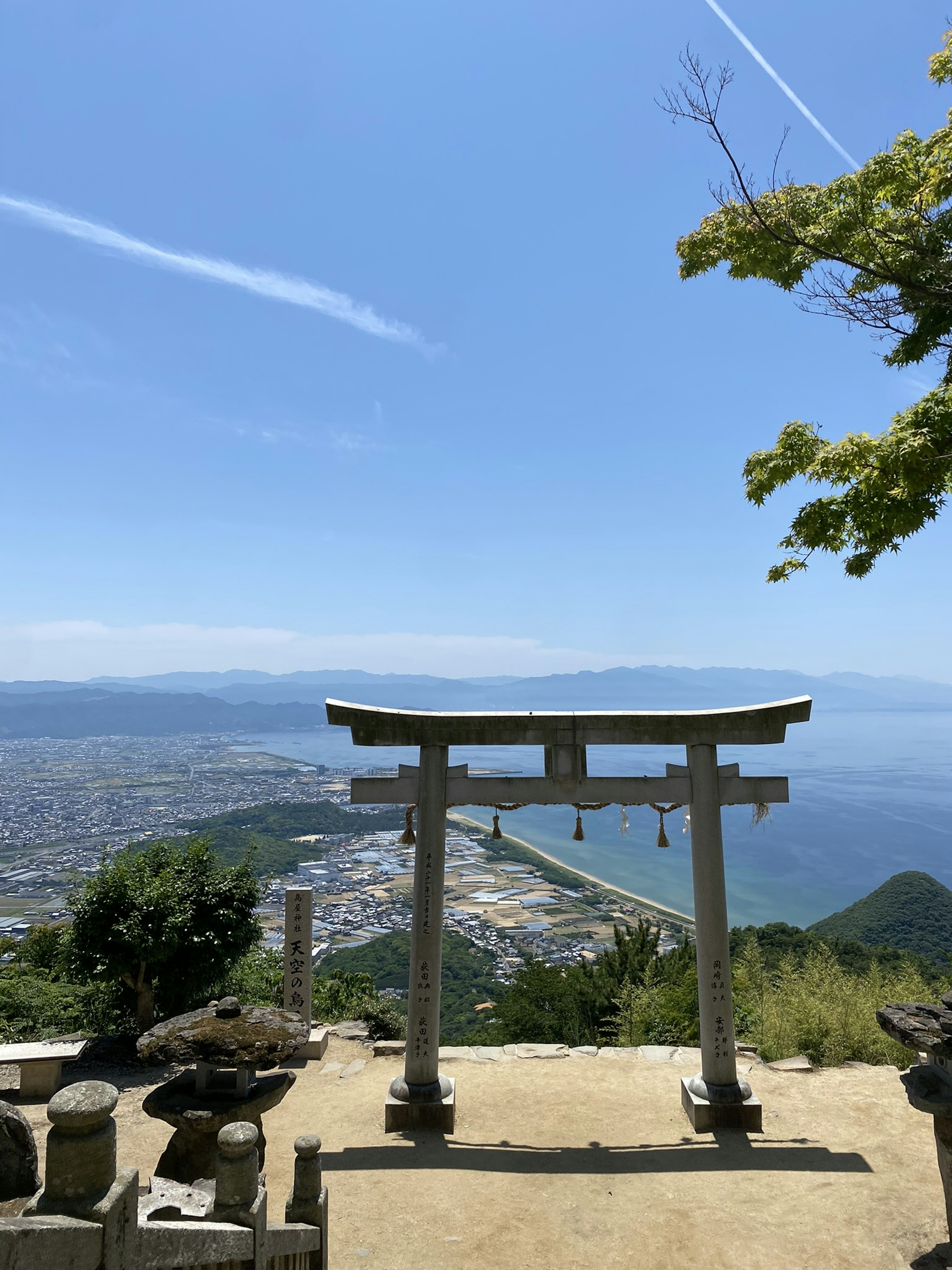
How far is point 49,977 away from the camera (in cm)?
1088

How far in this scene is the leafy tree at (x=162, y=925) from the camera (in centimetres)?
812

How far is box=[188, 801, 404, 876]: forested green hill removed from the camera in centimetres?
3878

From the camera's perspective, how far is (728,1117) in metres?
6.27

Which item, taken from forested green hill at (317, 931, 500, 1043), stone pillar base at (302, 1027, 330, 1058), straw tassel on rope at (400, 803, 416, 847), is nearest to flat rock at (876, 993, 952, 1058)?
straw tassel on rope at (400, 803, 416, 847)

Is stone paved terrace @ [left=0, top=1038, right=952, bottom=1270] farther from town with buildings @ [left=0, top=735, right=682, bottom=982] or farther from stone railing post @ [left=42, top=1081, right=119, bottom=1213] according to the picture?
town with buildings @ [left=0, top=735, right=682, bottom=982]

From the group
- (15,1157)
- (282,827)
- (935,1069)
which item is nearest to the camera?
(15,1157)

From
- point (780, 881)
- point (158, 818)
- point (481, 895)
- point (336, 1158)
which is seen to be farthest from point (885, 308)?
point (780, 881)

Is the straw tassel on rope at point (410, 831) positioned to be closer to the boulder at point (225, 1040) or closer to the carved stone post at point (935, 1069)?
the boulder at point (225, 1040)

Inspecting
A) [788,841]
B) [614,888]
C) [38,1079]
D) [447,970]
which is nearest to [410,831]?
[38,1079]

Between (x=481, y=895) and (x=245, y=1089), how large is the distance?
35680 mm

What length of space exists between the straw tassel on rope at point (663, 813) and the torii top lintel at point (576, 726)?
1.94 feet

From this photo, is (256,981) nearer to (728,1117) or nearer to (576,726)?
(728,1117)

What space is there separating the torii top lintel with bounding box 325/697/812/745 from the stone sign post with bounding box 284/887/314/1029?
2.89 m

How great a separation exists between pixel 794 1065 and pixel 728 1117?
2152mm
